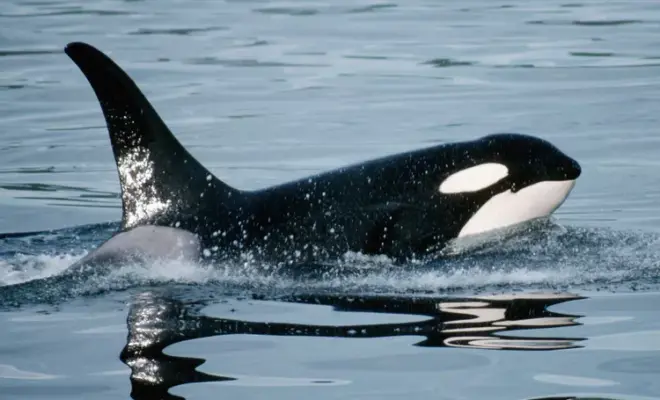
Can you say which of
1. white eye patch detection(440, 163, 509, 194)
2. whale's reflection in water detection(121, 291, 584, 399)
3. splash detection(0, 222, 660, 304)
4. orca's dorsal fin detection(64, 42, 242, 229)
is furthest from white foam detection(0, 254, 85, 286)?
white eye patch detection(440, 163, 509, 194)

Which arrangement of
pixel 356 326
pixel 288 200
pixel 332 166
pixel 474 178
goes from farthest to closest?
pixel 332 166 → pixel 474 178 → pixel 288 200 → pixel 356 326

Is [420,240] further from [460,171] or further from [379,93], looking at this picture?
[379,93]

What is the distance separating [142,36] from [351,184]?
650 inches

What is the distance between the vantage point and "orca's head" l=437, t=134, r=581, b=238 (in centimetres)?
1009

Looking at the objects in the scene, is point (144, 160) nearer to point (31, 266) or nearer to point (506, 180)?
point (31, 266)

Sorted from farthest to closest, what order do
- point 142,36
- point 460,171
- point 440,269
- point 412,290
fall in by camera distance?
point 142,36
point 460,171
point 440,269
point 412,290

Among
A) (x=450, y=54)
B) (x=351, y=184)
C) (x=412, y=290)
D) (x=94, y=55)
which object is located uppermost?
(x=450, y=54)

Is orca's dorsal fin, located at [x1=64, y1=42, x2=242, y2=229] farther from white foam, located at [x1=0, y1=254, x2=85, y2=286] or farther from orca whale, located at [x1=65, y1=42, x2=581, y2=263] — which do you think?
white foam, located at [x1=0, y1=254, x2=85, y2=286]

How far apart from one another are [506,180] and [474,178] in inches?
11.6

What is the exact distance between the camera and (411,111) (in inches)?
709

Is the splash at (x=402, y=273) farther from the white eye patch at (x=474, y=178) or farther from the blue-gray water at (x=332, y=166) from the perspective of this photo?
the white eye patch at (x=474, y=178)

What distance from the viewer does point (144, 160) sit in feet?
30.8

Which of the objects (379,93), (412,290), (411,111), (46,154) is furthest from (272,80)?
(412,290)

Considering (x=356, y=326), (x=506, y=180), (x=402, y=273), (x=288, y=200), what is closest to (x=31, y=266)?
(x=288, y=200)
